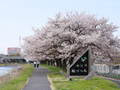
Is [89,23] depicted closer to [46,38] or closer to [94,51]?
[94,51]

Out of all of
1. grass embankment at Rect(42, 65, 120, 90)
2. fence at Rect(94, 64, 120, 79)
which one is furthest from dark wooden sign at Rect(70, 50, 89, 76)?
fence at Rect(94, 64, 120, 79)

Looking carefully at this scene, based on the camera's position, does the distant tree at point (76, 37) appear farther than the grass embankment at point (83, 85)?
Yes

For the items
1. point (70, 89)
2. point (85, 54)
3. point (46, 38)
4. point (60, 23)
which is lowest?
point (70, 89)

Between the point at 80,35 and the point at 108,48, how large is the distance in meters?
3.66

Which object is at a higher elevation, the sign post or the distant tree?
the distant tree

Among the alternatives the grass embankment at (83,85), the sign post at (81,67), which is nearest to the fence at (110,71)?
the sign post at (81,67)

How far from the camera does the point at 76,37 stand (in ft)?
92.1

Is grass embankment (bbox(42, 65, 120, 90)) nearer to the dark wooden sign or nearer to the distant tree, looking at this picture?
the dark wooden sign

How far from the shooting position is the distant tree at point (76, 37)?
27.9 m

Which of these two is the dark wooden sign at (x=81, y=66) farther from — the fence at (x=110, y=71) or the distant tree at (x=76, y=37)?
the fence at (x=110, y=71)

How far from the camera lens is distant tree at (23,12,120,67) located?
91.4 ft

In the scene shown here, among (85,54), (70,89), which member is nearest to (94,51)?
(85,54)

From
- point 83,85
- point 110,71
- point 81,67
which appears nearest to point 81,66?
point 81,67

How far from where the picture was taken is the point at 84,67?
20.5 metres
